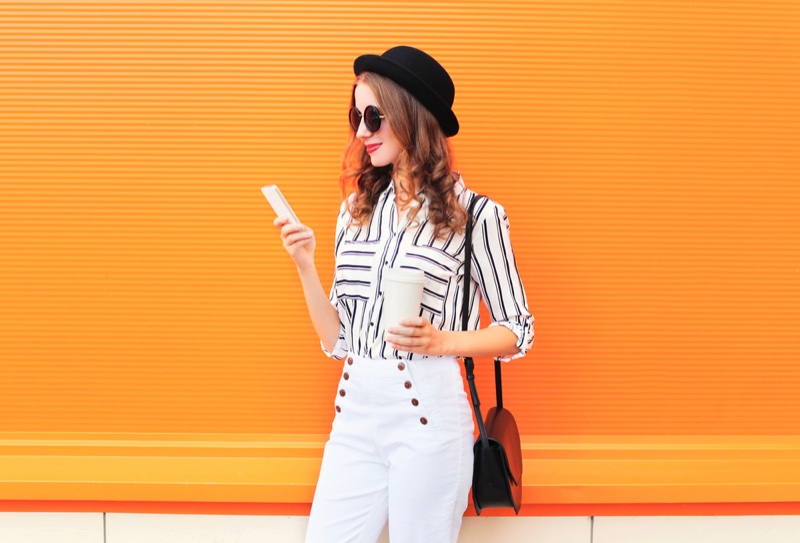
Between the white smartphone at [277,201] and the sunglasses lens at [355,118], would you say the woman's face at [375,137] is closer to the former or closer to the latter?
the sunglasses lens at [355,118]

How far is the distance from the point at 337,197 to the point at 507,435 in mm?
1007

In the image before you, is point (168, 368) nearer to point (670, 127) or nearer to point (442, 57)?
point (442, 57)

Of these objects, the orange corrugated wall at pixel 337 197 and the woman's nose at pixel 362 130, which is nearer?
the woman's nose at pixel 362 130

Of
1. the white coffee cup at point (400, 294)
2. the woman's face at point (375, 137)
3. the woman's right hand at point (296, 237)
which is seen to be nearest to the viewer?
the white coffee cup at point (400, 294)

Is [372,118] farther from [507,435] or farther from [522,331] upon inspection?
[507,435]

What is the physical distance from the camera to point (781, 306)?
2414 mm

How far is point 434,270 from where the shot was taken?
1.71 meters

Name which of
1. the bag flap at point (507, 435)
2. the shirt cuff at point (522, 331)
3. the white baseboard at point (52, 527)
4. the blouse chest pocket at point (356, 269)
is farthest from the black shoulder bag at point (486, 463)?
the white baseboard at point (52, 527)

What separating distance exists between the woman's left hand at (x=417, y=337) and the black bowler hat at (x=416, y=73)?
0.56m

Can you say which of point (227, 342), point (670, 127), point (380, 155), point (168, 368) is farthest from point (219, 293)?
point (670, 127)

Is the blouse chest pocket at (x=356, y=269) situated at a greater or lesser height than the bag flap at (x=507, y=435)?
greater

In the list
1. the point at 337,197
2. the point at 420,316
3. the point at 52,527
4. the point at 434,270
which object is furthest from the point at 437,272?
the point at 52,527

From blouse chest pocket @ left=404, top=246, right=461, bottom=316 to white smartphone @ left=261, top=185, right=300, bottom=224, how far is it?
1.01ft

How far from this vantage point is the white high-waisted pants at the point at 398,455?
1.67 meters
